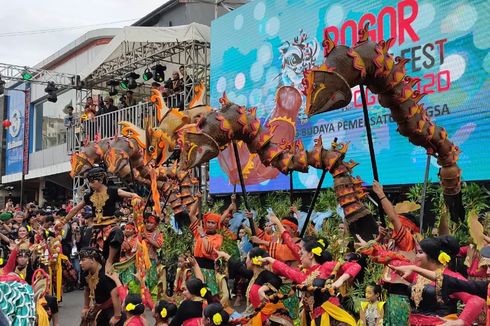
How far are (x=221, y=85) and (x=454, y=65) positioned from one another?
220 inches

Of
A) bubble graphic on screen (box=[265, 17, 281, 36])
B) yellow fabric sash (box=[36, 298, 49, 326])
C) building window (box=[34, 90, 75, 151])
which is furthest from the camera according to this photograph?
building window (box=[34, 90, 75, 151])

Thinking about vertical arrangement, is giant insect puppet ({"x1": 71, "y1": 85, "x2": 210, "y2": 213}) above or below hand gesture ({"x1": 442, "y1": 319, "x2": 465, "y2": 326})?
above

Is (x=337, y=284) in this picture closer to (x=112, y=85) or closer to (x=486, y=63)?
(x=486, y=63)

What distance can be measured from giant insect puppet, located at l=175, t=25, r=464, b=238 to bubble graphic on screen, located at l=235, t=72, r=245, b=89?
5910 mm

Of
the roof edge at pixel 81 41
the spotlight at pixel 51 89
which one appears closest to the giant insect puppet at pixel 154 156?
the spotlight at pixel 51 89

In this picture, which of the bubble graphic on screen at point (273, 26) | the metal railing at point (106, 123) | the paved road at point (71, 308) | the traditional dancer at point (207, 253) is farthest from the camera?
the metal railing at point (106, 123)

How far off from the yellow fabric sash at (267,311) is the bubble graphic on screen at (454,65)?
4.78 m

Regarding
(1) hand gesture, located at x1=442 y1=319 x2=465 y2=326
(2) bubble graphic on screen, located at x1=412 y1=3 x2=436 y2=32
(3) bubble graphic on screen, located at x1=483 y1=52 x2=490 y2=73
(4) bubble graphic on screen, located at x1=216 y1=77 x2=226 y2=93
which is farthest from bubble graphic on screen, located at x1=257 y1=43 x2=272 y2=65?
(1) hand gesture, located at x1=442 y1=319 x2=465 y2=326

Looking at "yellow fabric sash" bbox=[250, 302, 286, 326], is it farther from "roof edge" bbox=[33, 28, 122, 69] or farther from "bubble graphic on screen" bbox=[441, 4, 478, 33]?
"roof edge" bbox=[33, 28, 122, 69]

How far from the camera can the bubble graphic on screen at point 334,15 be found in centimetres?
944

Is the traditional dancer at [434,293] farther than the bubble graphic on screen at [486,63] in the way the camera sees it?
No

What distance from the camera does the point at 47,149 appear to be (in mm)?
24578

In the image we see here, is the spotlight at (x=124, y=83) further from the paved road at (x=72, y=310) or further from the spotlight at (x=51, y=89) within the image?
the paved road at (x=72, y=310)

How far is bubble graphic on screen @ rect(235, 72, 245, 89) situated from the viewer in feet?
37.7
